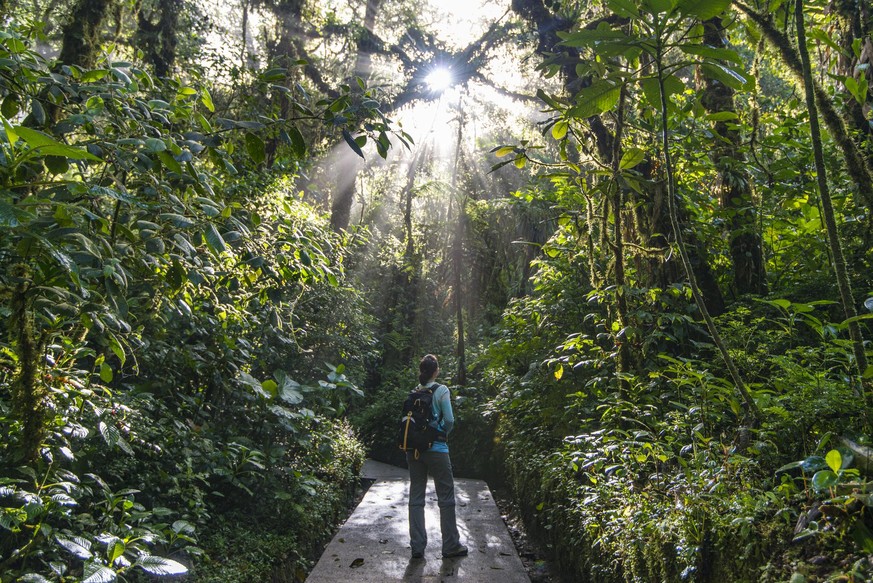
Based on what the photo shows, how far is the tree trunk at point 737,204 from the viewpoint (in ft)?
20.2

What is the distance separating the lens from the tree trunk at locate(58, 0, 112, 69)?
6141mm

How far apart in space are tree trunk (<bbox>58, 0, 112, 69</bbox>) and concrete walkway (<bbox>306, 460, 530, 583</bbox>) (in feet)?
18.0

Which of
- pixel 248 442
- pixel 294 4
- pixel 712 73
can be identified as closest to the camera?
pixel 712 73

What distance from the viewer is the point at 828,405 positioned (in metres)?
2.79

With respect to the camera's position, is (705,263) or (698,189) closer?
(705,263)

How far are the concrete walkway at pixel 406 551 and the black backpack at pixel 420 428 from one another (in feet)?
3.33

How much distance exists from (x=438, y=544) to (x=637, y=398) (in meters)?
2.70

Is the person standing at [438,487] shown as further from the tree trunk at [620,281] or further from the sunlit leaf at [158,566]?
the sunlit leaf at [158,566]

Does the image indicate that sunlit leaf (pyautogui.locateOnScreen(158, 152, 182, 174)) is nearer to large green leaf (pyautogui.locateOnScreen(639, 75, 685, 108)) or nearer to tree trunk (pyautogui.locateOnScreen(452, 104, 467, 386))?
large green leaf (pyautogui.locateOnScreen(639, 75, 685, 108))

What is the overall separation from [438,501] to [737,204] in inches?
166

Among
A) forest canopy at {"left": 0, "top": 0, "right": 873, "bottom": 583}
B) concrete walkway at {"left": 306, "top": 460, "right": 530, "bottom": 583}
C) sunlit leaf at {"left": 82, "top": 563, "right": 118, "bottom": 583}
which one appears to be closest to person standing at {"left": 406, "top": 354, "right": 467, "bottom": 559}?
concrete walkway at {"left": 306, "top": 460, "right": 530, "bottom": 583}

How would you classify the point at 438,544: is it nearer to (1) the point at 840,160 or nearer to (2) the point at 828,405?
(2) the point at 828,405

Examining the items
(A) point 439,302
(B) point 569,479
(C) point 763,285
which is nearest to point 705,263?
(C) point 763,285

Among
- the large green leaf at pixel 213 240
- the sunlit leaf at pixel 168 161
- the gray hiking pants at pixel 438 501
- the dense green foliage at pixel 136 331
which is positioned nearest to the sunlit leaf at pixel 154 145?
the dense green foliage at pixel 136 331
